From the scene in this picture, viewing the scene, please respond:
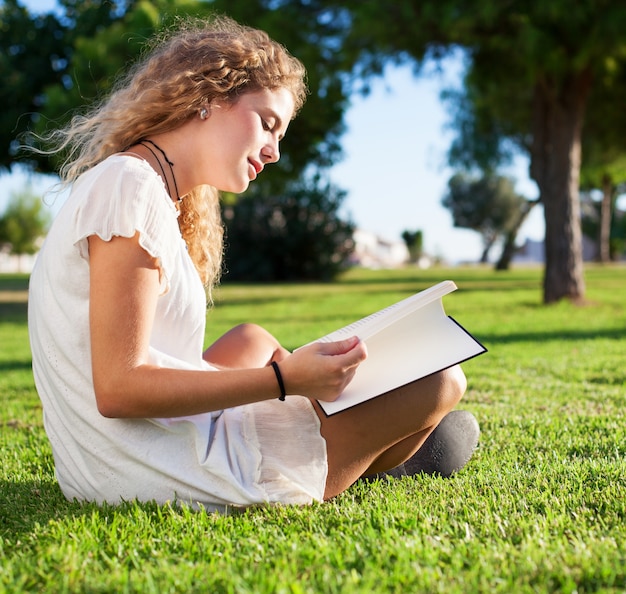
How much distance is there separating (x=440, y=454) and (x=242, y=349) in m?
0.80

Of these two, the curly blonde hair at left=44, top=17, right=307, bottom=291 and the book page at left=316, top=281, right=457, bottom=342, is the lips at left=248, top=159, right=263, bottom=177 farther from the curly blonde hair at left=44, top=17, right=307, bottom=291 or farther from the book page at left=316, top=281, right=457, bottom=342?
the book page at left=316, top=281, right=457, bottom=342

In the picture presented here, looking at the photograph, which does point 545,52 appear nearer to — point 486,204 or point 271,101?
point 271,101

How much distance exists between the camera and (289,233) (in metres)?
25.3

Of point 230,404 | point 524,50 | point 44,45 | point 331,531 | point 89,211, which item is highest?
point 44,45

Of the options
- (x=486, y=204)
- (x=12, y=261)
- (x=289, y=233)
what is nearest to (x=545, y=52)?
(x=289, y=233)

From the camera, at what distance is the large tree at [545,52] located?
10188mm

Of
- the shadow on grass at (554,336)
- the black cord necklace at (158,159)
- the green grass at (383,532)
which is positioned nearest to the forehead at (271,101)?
the black cord necklace at (158,159)

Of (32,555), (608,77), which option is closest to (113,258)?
→ (32,555)

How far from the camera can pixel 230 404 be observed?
184 cm

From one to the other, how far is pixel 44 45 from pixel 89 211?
1835 centimetres

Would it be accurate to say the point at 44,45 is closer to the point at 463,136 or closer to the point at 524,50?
the point at 524,50

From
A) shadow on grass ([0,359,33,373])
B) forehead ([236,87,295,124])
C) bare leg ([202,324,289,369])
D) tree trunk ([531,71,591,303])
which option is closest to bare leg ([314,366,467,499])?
bare leg ([202,324,289,369])

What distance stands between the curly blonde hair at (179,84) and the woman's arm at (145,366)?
1.46 feet

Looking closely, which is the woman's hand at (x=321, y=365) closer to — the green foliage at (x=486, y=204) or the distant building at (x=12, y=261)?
the green foliage at (x=486, y=204)
